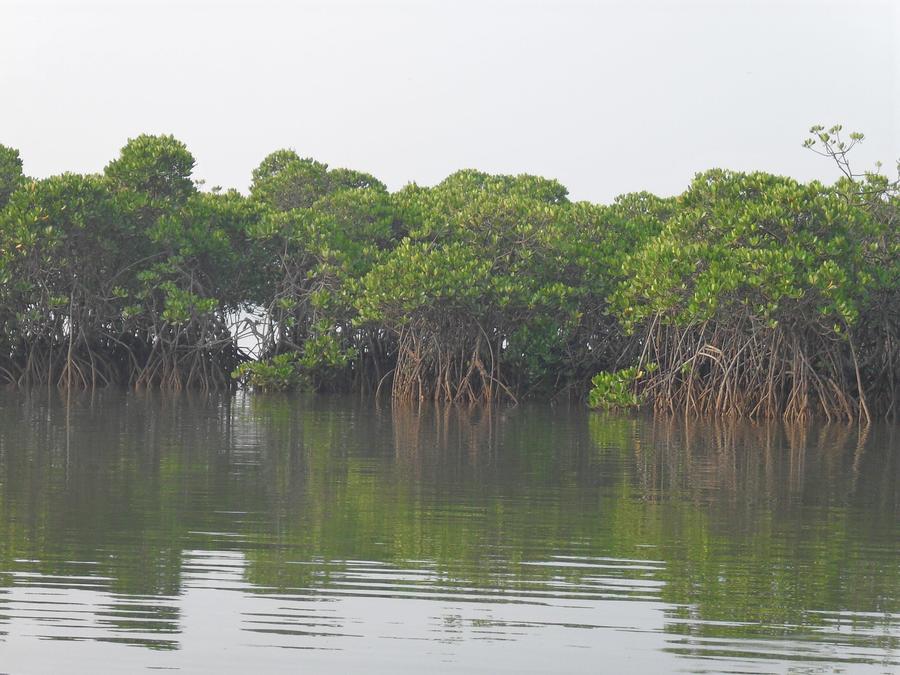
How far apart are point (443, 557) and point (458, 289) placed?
1353 cm

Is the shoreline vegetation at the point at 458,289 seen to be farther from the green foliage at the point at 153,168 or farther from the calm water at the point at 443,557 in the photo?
the calm water at the point at 443,557

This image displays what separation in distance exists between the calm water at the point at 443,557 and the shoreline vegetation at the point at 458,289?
14.6ft

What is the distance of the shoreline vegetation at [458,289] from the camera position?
17500mm

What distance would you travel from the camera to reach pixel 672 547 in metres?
7.45

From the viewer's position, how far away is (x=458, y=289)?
2041 cm

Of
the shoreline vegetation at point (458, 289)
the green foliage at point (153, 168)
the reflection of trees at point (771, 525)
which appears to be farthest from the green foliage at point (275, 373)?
the reflection of trees at point (771, 525)

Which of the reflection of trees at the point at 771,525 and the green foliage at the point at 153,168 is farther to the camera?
the green foliage at the point at 153,168

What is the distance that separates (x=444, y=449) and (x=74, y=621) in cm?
774

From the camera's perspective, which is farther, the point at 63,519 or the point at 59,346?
the point at 59,346

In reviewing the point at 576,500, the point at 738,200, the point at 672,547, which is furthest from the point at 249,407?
the point at 672,547

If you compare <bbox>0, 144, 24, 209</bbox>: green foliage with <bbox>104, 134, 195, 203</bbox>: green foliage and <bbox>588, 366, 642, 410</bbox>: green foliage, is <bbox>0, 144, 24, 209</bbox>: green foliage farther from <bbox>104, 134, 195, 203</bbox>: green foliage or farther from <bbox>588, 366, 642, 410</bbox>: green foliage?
<bbox>588, 366, 642, 410</bbox>: green foliage

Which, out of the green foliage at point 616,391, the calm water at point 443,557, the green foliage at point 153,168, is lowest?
the calm water at point 443,557

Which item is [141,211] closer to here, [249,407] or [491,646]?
[249,407]

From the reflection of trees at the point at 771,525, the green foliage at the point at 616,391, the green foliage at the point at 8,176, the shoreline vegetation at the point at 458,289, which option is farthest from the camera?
the green foliage at the point at 8,176
